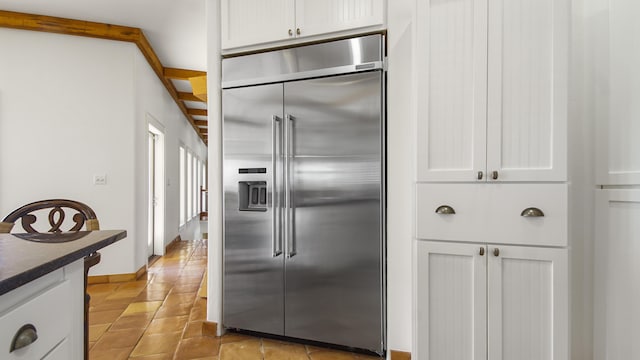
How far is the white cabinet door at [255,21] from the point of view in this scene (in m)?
2.04

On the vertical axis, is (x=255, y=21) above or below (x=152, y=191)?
above

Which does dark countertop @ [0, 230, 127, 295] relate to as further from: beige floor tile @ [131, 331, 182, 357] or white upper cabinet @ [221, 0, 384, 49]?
white upper cabinet @ [221, 0, 384, 49]

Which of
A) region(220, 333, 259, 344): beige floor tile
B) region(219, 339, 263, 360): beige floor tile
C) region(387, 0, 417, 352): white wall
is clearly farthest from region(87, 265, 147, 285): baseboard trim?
region(387, 0, 417, 352): white wall

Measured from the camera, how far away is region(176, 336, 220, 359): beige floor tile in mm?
2004

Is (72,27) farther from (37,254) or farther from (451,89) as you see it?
(451,89)

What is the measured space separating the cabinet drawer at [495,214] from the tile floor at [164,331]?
1079 millimetres

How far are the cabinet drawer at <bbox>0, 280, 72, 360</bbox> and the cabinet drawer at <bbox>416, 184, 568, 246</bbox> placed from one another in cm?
138

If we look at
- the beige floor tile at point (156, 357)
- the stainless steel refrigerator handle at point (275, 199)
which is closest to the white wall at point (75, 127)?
the beige floor tile at point (156, 357)

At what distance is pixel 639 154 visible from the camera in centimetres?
128

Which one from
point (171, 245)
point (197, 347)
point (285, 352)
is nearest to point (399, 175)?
point (285, 352)

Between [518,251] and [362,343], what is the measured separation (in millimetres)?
1067

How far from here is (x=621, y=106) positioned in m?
1.35

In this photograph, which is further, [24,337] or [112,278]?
[112,278]

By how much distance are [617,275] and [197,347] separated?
2.38 m
